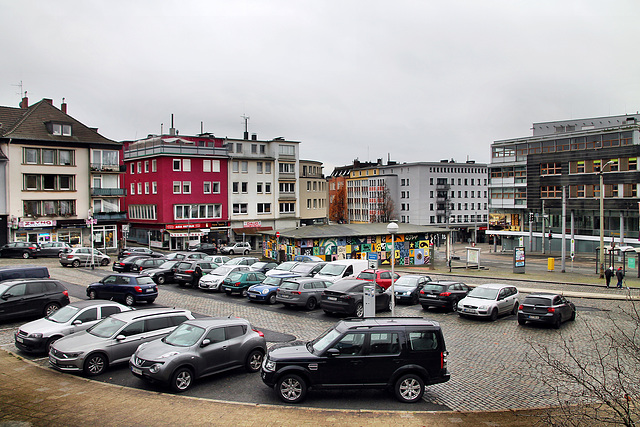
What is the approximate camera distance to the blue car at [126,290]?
22.7 m

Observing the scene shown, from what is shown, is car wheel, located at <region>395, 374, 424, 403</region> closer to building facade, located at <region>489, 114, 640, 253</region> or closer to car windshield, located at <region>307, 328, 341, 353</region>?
car windshield, located at <region>307, 328, 341, 353</region>

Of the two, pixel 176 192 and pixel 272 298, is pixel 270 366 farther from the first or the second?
pixel 176 192

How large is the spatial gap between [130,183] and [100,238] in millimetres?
18024

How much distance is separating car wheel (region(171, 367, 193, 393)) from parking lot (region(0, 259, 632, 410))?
207mm

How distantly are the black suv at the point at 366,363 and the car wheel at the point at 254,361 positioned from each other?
6.16ft

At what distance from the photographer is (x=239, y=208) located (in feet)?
232

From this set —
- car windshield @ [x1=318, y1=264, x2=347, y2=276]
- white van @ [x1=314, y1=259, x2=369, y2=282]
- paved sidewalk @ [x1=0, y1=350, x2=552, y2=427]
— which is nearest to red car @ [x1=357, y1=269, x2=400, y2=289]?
white van @ [x1=314, y1=259, x2=369, y2=282]

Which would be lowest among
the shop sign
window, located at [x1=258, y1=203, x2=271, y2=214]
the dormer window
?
the shop sign

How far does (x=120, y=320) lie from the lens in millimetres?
14078

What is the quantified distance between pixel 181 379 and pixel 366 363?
4.57m

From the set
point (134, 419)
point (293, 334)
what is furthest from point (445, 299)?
point (134, 419)

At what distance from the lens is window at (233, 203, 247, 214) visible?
70375 mm

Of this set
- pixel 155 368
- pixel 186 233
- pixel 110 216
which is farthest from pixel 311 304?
pixel 186 233

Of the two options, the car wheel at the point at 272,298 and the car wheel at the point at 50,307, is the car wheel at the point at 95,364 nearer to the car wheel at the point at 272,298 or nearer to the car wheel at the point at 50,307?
the car wheel at the point at 50,307
